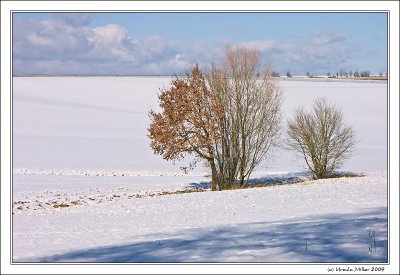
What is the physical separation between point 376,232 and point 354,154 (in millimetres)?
40067

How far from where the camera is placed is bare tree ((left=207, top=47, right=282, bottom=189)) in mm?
30000

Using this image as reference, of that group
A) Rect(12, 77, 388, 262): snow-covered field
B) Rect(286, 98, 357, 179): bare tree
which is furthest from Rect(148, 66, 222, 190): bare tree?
Rect(286, 98, 357, 179): bare tree

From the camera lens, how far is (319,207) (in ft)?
58.2

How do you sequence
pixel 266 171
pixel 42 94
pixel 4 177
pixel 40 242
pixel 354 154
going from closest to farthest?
pixel 4 177 → pixel 40 242 → pixel 266 171 → pixel 354 154 → pixel 42 94

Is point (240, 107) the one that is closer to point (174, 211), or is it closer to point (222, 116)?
point (222, 116)

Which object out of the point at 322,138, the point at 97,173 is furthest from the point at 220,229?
the point at 97,173

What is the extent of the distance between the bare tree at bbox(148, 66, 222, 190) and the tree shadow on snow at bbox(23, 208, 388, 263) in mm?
15085

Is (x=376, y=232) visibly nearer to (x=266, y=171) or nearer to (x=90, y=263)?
(x=90, y=263)

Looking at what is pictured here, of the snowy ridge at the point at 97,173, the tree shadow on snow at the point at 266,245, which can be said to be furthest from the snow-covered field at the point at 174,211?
the snowy ridge at the point at 97,173

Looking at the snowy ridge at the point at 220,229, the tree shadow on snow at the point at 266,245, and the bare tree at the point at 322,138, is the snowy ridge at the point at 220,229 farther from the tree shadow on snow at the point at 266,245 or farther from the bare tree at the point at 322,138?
the bare tree at the point at 322,138

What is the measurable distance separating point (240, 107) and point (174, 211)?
12440 mm

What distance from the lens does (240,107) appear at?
30.2 metres

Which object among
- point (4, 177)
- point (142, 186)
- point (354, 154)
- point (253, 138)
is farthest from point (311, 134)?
point (4, 177)

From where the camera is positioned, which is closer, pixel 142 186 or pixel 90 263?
pixel 90 263
